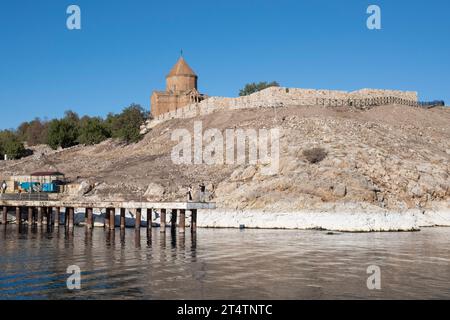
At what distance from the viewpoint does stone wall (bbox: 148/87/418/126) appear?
8475 centimetres

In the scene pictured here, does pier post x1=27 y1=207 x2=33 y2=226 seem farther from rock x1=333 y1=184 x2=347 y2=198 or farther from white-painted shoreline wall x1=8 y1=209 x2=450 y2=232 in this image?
rock x1=333 y1=184 x2=347 y2=198

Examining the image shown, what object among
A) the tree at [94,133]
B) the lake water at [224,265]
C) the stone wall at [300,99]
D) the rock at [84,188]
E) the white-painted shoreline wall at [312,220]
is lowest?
the lake water at [224,265]

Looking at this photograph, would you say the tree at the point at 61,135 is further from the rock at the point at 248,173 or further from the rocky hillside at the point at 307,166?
the rock at the point at 248,173

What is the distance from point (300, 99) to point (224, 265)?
187ft

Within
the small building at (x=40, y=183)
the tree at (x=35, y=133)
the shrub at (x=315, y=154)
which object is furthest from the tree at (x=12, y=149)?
the shrub at (x=315, y=154)

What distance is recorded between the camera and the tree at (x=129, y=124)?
9169cm

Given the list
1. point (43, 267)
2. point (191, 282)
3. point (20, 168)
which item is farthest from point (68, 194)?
point (191, 282)

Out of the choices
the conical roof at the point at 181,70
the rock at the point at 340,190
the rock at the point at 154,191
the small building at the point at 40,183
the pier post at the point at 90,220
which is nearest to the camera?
the pier post at the point at 90,220

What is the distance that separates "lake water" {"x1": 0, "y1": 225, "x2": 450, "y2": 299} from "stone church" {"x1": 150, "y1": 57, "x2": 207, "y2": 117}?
59060mm

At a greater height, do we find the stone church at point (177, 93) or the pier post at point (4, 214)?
the stone church at point (177, 93)

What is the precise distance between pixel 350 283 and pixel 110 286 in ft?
32.7

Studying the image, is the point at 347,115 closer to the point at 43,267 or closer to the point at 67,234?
the point at 67,234

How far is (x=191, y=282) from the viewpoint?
2567 cm

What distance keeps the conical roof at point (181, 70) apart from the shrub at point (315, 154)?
50.9 meters
